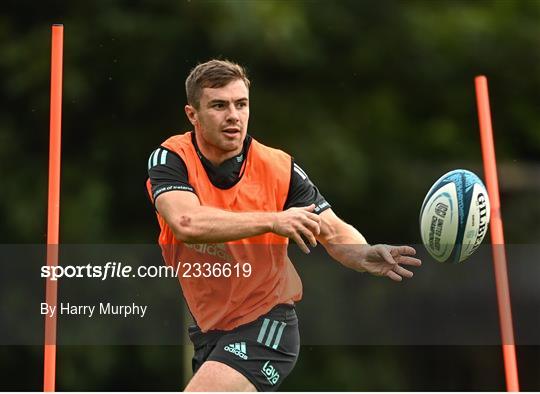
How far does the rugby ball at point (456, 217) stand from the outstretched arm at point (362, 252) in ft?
0.66

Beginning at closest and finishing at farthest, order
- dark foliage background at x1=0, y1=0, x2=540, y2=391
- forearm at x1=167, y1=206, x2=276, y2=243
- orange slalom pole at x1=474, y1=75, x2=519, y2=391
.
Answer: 1. forearm at x1=167, y1=206, x2=276, y2=243
2. orange slalom pole at x1=474, y1=75, x2=519, y2=391
3. dark foliage background at x1=0, y1=0, x2=540, y2=391

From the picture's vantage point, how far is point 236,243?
5.90 m

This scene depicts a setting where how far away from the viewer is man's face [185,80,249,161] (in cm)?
580

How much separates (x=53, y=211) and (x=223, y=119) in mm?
1022

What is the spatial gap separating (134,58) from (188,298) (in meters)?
7.78

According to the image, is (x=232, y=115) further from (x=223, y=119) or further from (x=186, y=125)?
(x=186, y=125)

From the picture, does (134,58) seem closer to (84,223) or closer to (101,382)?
(84,223)

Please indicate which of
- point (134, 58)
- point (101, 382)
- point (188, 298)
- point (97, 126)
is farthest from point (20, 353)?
point (188, 298)

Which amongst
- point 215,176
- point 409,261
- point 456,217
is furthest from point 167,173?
point 456,217

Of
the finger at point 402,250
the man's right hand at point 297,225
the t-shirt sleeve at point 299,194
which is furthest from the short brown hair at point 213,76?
the finger at point 402,250

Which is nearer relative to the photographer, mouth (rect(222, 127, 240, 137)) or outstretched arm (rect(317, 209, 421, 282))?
outstretched arm (rect(317, 209, 421, 282))

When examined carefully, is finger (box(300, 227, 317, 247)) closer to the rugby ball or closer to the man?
the man

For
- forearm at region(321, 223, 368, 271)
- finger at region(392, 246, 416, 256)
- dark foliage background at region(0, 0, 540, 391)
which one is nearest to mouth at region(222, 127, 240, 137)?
forearm at region(321, 223, 368, 271)

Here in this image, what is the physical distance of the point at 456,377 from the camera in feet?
48.8
